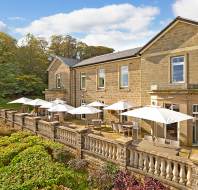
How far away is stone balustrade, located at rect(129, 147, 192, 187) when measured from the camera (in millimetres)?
8836

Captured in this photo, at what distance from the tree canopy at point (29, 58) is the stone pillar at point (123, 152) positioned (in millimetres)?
31973

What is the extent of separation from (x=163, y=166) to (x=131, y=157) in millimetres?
1676

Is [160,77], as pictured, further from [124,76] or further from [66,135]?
[66,135]

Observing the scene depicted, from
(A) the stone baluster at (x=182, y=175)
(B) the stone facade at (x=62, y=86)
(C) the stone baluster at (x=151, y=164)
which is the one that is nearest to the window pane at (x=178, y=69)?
(C) the stone baluster at (x=151, y=164)

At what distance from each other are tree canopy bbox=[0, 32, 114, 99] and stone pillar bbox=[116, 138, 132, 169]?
105 ft

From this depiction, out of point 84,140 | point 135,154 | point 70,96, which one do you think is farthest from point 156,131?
point 70,96

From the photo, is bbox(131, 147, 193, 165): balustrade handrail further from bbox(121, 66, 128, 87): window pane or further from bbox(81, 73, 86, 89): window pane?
bbox(81, 73, 86, 89): window pane

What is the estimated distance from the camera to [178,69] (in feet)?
62.2

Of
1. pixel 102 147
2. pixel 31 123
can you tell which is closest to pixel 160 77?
pixel 102 147

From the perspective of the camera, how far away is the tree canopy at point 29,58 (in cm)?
4133

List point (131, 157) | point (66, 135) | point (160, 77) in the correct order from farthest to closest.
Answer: point (160, 77)
point (66, 135)
point (131, 157)

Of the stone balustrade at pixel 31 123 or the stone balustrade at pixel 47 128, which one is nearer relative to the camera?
the stone balustrade at pixel 47 128

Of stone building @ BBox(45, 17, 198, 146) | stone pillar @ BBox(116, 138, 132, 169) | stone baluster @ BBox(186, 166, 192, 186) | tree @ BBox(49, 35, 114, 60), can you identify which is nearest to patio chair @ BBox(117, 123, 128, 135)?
stone building @ BBox(45, 17, 198, 146)

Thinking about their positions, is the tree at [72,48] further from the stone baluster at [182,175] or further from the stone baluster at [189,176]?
the stone baluster at [189,176]
